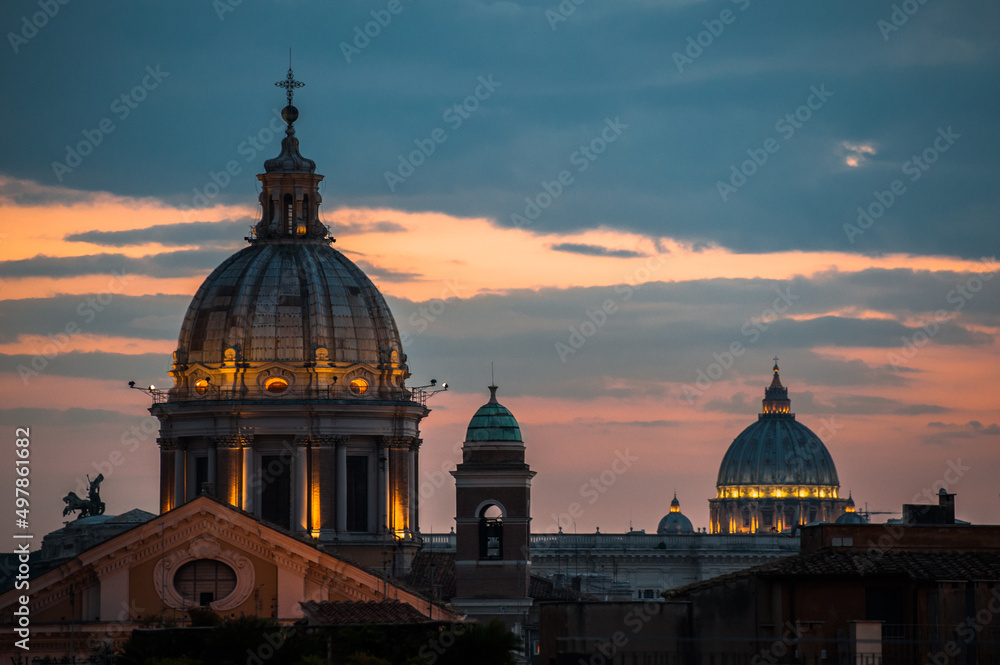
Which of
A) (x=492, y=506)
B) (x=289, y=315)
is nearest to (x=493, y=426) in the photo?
(x=492, y=506)

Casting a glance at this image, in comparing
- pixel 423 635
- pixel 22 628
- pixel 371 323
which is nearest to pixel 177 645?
pixel 423 635

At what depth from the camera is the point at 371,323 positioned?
118000 millimetres

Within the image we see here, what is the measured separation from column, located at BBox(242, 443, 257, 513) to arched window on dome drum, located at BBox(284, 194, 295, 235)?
33.5 ft

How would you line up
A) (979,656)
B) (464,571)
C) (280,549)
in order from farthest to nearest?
1. (464,571)
2. (280,549)
3. (979,656)

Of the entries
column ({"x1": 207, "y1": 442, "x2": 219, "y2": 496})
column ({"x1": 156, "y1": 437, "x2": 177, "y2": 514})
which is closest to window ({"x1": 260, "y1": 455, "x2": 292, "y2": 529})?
column ({"x1": 207, "y1": 442, "x2": 219, "y2": 496})

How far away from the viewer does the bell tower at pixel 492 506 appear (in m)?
110

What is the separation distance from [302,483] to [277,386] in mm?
4433

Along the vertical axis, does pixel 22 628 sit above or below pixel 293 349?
below

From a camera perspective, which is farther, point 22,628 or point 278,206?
point 278,206

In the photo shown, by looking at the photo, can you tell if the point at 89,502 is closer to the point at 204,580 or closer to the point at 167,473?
the point at 167,473

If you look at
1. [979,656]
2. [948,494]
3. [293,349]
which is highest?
[293,349]

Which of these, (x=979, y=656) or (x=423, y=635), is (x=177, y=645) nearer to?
(x=423, y=635)

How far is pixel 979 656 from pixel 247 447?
5855 centimetres

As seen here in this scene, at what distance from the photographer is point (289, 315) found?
117 m
